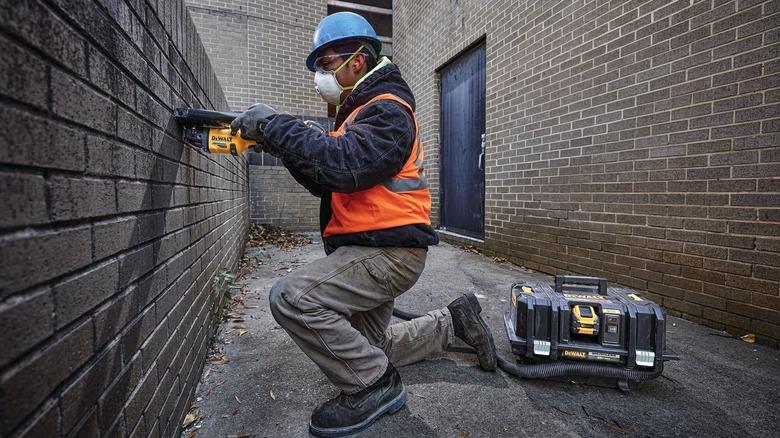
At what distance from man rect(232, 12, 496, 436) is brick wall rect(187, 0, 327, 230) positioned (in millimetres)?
7389

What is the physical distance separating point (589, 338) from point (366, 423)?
143 cm

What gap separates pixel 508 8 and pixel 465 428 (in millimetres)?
5840

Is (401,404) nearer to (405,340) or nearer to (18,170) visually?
(405,340)

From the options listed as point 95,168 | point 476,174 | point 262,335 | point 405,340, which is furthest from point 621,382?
point 476,174

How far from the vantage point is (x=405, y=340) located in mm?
2518

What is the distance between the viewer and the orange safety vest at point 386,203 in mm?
1913

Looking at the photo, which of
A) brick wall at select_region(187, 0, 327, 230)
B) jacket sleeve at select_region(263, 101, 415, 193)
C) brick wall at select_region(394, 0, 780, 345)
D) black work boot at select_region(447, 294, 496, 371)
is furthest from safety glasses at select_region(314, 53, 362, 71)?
brick wall at select_region(187, 0, 327, 230)

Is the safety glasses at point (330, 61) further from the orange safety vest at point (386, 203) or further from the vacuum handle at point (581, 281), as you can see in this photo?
the vacuum handle at point (581, 281)

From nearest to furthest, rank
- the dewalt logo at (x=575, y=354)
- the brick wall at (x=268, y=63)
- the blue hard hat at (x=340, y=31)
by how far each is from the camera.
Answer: the blue hard hat at (x=340, y=31), the dewalt logo at (x=575, y=354), the brick wall at (x=268, y=63)

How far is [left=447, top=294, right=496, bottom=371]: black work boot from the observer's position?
8.05 ft

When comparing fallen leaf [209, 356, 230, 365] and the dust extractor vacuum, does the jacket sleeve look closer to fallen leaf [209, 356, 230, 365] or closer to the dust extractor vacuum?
the dust extractor vacuum

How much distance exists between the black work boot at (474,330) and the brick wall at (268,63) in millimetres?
7392

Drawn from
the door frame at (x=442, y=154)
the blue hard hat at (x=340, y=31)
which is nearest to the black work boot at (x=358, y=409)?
the blue hard hat at (x=340, y=31)

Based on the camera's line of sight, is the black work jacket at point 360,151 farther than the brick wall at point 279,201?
No
